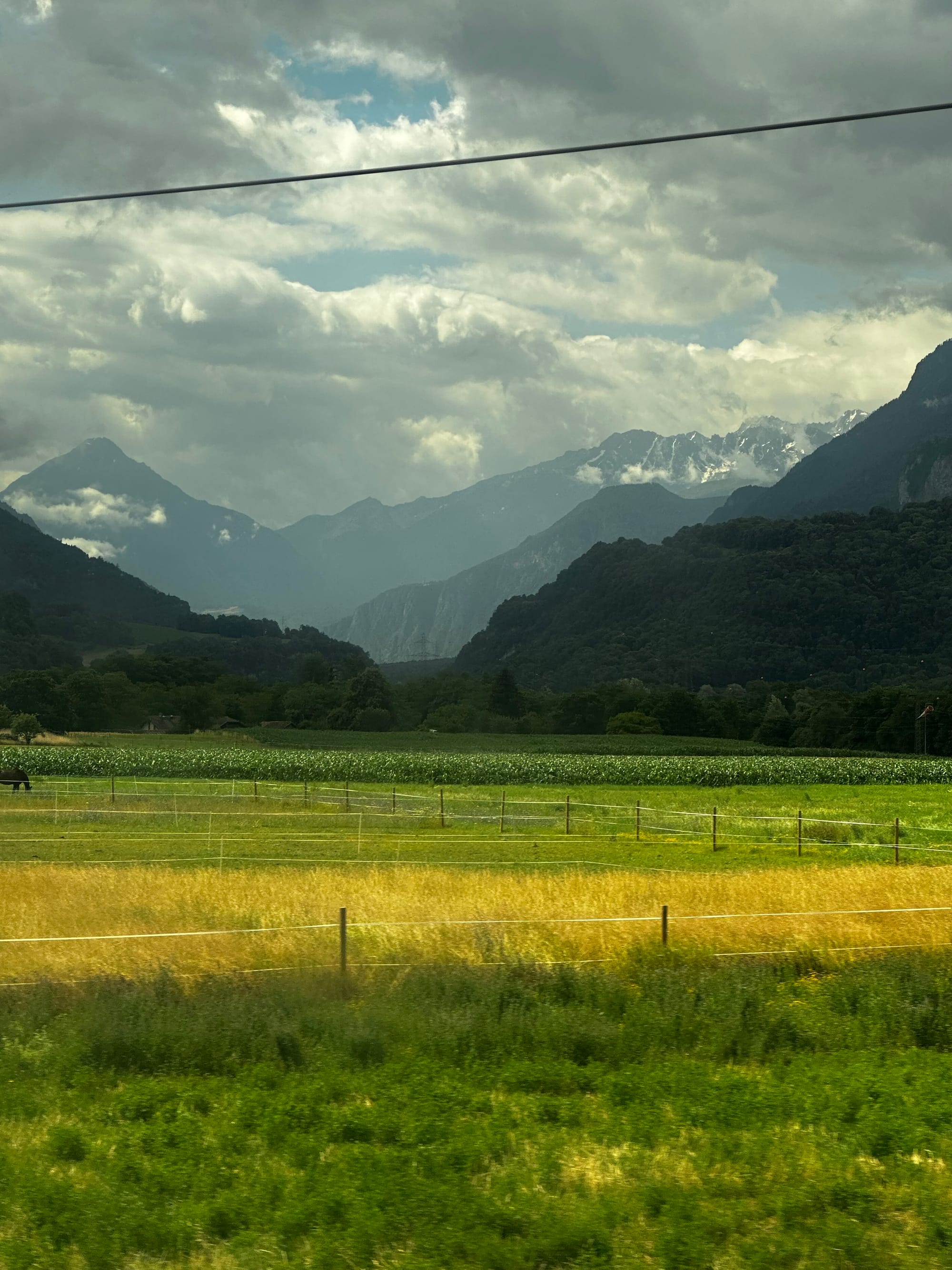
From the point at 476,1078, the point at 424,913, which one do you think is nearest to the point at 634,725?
the point at 424,913

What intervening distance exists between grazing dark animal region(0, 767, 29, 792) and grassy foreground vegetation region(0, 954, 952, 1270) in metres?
46.7

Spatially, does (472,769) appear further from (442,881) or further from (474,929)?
(474,929)

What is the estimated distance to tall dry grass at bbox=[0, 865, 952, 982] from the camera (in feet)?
51.1

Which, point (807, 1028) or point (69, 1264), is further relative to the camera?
point (807, 1028)

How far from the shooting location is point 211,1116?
33.9 feet

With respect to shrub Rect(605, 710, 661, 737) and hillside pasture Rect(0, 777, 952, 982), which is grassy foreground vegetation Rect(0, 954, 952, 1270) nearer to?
hillside pasture Rect(0, 777, 952, 982)

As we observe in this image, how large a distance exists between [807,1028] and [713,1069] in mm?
1757

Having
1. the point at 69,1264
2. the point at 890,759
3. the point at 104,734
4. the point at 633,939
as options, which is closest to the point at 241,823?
the point at 633,939

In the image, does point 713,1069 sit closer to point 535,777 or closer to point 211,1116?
point 211,1116

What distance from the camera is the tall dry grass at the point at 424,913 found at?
51.1ft

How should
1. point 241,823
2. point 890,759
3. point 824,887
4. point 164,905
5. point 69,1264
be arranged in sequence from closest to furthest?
point 69,1264
point 164,905
point 824,887
point 241,823
point 890,759

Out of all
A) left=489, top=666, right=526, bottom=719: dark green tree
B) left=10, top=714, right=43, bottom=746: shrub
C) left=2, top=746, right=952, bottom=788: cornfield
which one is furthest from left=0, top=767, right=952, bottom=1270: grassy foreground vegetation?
left=489, top=666, right=526, bottom=719: dark green tree

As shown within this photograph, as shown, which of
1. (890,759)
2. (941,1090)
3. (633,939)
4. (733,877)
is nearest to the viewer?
(941,1090)

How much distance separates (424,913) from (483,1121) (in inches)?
341
